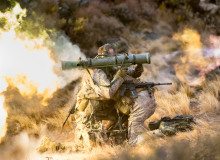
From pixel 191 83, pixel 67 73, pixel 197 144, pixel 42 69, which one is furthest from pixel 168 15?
pixel 197 144

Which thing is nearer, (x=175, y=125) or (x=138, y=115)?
(x=138, y=115)

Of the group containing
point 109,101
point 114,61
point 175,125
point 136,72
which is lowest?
point 175,125

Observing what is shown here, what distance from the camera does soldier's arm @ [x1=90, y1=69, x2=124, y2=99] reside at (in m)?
4.09

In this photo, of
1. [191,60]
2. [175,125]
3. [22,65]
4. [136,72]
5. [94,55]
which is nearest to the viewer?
[175,125]

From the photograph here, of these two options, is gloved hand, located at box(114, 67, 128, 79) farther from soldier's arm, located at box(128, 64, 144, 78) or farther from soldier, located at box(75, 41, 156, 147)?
soldier's arm, located at box(128, 64, 144, 78)

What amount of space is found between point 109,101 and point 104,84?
0.64 metres

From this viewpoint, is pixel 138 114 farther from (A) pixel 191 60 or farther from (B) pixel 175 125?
(A) pixel 191 60

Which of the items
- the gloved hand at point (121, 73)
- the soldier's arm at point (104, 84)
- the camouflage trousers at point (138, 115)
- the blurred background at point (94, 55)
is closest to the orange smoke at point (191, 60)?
the blurred background at point (94, 55)

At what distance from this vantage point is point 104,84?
4.10 metres

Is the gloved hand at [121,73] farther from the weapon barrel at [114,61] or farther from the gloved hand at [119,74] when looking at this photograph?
the weapon barrel at [114,61]

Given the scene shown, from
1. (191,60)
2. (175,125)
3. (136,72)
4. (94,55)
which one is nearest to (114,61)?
(136,72)

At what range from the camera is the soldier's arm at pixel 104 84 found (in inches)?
161

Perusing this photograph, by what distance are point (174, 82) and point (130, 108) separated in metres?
4.11

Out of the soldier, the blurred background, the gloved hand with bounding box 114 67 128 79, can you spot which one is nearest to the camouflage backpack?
the blurred background
